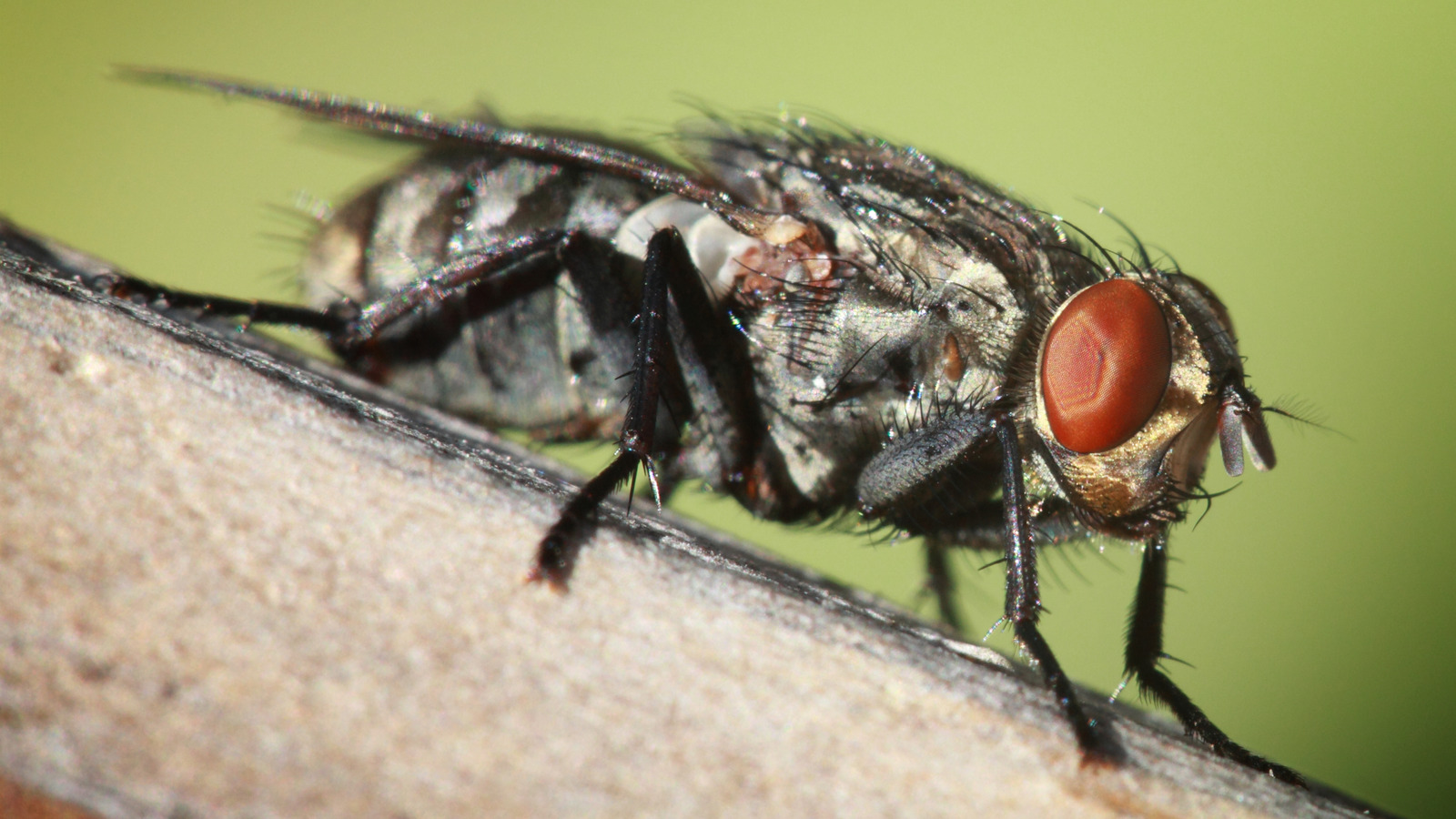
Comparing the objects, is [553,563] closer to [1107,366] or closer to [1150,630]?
[1107,366]

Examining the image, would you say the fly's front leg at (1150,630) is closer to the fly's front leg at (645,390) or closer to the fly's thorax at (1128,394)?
the fly's thorax at (1128,394)

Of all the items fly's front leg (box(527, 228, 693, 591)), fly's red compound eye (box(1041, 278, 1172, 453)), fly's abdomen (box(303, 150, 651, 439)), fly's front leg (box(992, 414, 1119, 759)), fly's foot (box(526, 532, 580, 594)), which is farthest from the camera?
fly's abdomen (box(303, 150, 651, 439))

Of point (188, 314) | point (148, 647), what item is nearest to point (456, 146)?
point (188, 314)

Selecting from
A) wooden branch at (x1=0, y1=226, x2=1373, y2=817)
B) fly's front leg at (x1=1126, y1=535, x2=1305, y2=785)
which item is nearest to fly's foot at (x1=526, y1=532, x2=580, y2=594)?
wooden branch at (x1=0, y1=226, x2=1373, y2=817)

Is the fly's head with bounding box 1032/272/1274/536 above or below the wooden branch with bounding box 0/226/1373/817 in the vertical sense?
above

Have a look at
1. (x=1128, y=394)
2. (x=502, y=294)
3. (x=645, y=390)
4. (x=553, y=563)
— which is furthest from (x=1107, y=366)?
(x=502, y=294)

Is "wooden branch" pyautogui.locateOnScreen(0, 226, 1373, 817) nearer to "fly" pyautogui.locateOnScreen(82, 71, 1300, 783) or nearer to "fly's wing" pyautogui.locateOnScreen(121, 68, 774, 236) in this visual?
Answer: "fly" pyautogui.locateOnScreen(82, 71, 1300, 783)

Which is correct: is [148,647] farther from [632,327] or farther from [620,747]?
[632,327]

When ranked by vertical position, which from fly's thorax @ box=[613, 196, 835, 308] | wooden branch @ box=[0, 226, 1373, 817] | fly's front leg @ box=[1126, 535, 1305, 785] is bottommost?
fly's front leg @ box=[1126, 535, 1305, 785]

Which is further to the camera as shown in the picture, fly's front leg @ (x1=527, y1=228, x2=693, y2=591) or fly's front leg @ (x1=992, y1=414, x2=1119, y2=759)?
fly's front leg @ (x1=992, y1=414, x2=1119, y2=759)
